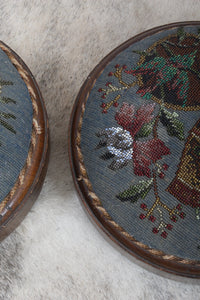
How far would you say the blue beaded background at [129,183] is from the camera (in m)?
0.83

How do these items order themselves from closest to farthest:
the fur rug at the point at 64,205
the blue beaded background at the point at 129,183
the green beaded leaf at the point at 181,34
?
the blue beaded background at the point at 129,183 < the green beaded leaf at the point at 181,34 < the fur rug at the point at 64,205

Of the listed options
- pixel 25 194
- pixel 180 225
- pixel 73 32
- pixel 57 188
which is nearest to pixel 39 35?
pixel 73 32

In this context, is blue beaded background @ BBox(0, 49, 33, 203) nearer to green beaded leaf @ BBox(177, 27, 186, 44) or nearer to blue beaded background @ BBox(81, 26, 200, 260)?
blue beaded background @ BBox(81, 26, 200, 260)

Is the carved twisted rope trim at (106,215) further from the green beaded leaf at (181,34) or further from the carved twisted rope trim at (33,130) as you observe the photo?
the green beaded leaf at (181,34)

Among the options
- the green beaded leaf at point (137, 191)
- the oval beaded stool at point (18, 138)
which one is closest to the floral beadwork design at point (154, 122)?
the green beaded leaf at point (137, 191)

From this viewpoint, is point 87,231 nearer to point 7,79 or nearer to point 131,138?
point 131,138

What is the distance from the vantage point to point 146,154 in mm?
856

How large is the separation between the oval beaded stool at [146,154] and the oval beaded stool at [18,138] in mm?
89

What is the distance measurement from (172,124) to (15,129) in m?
0.38

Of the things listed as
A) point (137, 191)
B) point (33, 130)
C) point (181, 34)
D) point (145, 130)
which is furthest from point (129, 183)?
point (181, 34)

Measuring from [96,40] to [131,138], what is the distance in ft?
1.97

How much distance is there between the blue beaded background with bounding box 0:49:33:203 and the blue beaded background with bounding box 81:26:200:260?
0.47 feet

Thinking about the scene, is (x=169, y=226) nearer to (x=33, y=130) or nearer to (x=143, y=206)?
(x=143, y=206)

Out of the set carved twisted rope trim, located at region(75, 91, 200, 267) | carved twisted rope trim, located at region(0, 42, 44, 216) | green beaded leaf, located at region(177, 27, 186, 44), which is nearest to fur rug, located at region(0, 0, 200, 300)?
carved twisted rope trim, located at region(75, 91, 200, 267)
